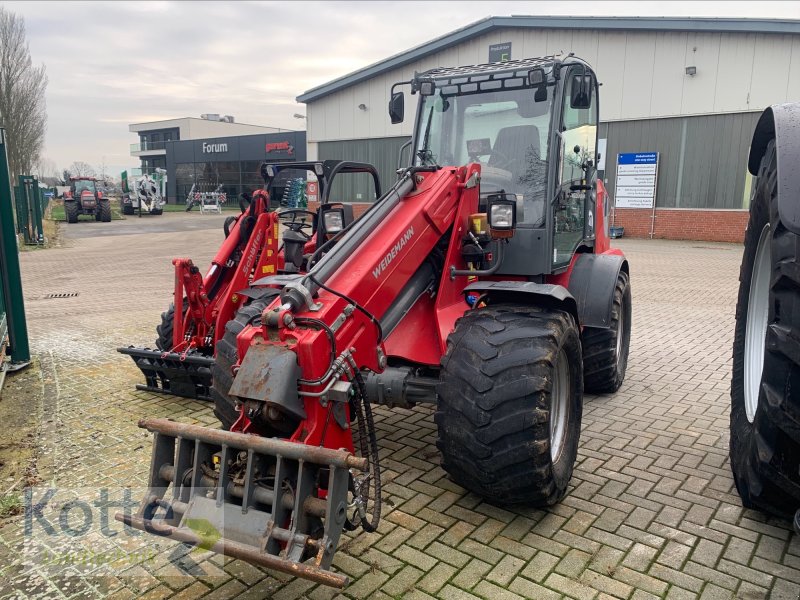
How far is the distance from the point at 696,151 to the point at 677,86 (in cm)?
214

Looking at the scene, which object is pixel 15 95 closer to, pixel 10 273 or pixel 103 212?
pixel 103 212

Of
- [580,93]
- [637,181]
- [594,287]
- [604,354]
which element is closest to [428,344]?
[594,287]

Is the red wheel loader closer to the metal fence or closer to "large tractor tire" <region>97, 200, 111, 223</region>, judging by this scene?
the metal fence

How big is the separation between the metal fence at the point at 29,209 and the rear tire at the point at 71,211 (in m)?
9.97

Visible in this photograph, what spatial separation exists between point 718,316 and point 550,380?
7.22 m

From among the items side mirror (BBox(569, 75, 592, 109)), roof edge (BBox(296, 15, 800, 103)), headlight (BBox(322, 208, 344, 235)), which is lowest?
headlight (BBox(322, 208, 344, 235))

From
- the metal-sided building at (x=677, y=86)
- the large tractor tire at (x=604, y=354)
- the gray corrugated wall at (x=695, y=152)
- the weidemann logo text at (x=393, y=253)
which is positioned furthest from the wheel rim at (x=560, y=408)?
the metal-sided building at (x=677, y=86)

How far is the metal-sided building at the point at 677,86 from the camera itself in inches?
715

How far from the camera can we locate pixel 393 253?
133 inches

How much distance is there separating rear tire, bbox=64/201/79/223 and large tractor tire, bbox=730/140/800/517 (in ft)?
108

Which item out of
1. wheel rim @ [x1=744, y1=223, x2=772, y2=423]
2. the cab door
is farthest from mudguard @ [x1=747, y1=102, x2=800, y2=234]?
the cab door

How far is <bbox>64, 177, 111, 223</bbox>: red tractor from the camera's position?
1207 inches

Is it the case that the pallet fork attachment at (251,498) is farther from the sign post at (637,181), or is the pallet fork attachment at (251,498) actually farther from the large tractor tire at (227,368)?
the sign post at (637,181)

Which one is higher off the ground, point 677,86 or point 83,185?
point 677,86
